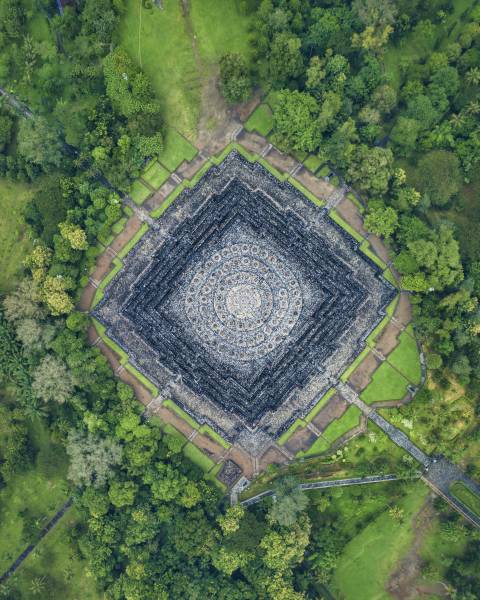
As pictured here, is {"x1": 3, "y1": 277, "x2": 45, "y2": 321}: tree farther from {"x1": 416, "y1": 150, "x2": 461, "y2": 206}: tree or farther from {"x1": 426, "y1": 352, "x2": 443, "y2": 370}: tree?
{"x1": 416, "y1": 150, "x2": 461, "y2": 206}: tree

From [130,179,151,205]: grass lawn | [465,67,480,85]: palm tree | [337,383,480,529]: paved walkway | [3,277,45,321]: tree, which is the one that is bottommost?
[3,277,45,321]: tree

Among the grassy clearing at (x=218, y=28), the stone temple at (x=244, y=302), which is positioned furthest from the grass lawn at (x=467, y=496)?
the grassy clearing at (x=218, y=28)

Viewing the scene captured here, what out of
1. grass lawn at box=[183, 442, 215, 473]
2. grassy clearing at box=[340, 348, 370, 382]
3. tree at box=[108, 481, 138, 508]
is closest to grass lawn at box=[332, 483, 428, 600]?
grassy clearing at box=[340, 348, 370, 382]

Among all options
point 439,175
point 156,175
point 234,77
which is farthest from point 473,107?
point 156,175

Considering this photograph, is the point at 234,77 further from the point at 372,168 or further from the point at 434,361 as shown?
the point at 434,361

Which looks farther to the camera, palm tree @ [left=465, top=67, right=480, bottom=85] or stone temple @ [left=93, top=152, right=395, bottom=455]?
stone temple @ [left=93, top=152, right=395, bottom=455]

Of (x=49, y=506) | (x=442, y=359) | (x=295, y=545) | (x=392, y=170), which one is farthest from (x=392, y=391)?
(x=49, y=506)
